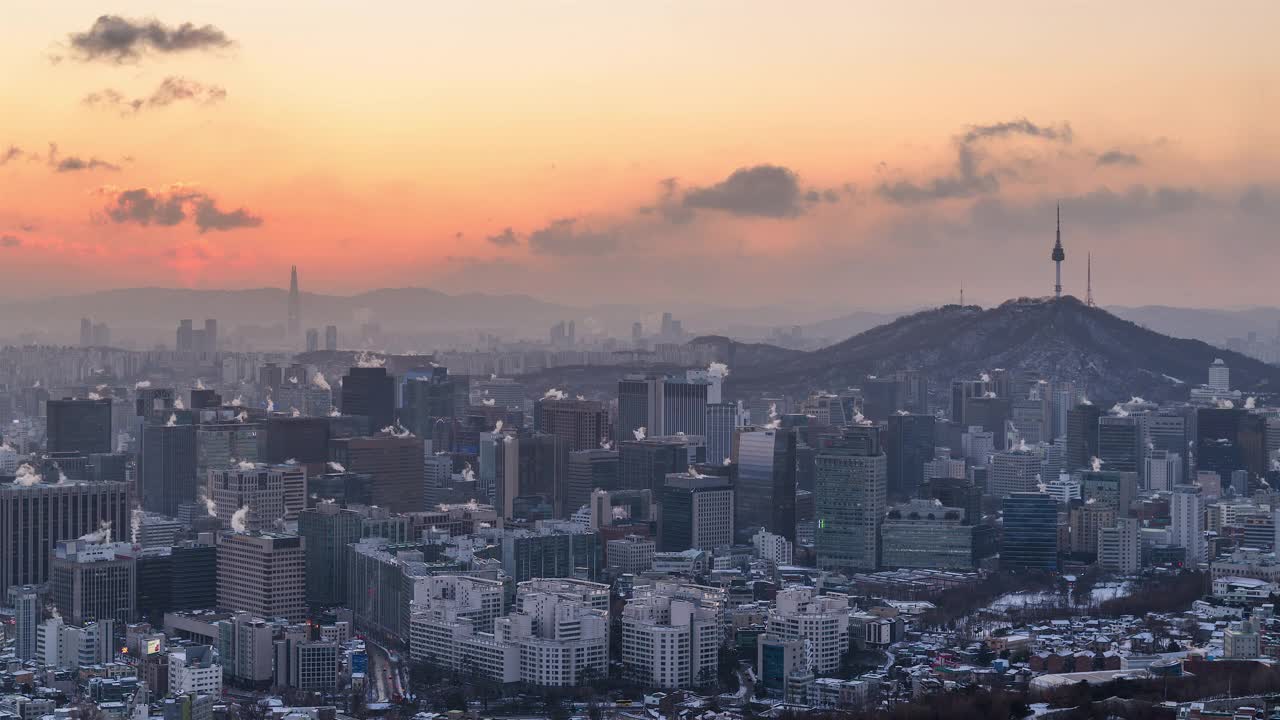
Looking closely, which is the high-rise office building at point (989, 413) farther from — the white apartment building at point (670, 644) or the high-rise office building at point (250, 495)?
the white apartment building at point (670, 644)

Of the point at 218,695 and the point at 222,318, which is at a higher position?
the point at 222,318

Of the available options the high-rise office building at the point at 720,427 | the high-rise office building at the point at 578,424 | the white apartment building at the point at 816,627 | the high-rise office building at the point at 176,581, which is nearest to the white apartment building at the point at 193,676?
the high-rise office building at the point at 176,581

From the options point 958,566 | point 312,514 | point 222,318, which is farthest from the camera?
point 222,318

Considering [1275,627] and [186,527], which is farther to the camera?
[186,527]

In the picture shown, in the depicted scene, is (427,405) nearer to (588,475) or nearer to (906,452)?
(588,475)

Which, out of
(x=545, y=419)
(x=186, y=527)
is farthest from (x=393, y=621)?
(x=545, y=419)

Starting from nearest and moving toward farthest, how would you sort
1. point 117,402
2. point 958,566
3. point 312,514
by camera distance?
point 312,514, point 958,566, point 117,402

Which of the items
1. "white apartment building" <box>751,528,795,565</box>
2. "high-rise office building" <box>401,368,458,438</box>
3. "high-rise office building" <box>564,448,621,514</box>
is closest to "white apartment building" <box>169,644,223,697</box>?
"white apartment building" <box>751,528,795,565</box>

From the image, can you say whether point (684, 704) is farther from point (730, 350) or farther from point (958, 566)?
point (730, 350)
